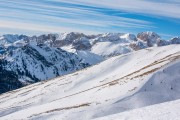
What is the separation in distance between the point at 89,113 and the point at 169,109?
93.2 ft

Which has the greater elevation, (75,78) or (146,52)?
(146,52)

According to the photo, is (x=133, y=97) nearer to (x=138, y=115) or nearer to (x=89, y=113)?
(x=89, y=113)

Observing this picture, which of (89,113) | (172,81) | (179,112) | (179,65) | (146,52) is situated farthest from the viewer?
(146,52)

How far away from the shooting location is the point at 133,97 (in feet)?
204

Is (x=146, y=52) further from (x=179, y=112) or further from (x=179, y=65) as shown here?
(x=179, y=112)

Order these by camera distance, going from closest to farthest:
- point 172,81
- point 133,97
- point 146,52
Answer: point 133,97 → point 172,81 → point 146,52

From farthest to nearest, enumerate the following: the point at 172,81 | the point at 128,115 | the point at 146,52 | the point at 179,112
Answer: the point at 146,52, the point at 172,81, the point at 128,115, the point at 179,112

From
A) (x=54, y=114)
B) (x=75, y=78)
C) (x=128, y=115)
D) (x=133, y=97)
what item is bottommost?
(x=75, y=78)

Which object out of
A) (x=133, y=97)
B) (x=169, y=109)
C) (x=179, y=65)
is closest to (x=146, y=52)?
(x=179, y=65)

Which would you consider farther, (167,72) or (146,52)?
(146,52)

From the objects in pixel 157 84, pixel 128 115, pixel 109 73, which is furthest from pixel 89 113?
pixel 109 73

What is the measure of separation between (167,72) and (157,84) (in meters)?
4.95

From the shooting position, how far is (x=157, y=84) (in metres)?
67.3

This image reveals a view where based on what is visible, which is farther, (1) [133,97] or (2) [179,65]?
(2) [179,65]
